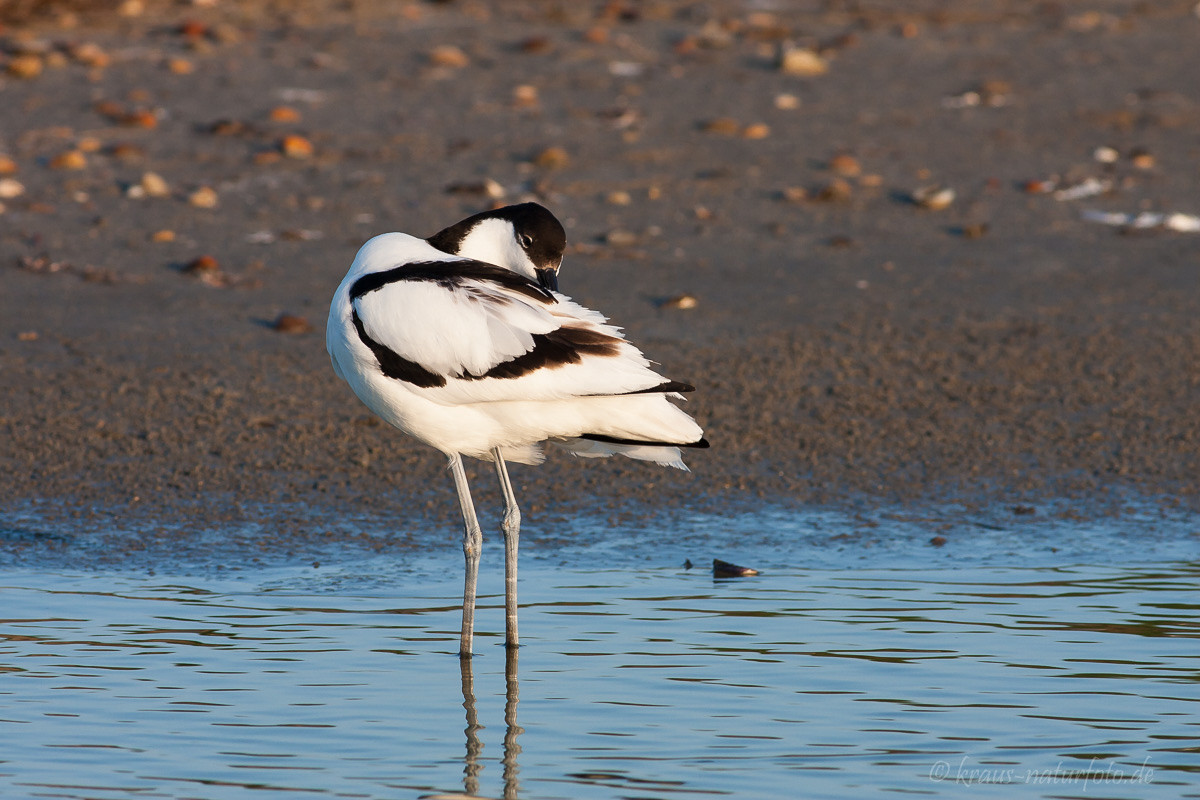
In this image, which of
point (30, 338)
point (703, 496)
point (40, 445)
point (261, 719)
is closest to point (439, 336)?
point (261, 719)

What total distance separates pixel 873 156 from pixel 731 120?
93 cm

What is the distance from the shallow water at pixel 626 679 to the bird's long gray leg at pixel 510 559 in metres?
0.08

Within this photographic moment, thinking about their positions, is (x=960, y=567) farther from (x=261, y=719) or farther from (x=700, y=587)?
(x=261, y=719)

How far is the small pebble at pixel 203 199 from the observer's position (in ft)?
29.2

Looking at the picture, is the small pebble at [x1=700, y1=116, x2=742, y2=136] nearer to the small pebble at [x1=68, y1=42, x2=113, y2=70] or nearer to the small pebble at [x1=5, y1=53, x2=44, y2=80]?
the small pebble at [x1=68, y1=42, x2=113, y2=70]

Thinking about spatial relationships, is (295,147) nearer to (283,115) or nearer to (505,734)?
(283,115)

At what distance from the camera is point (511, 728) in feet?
14.2

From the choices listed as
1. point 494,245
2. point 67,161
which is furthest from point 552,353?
point 67,161

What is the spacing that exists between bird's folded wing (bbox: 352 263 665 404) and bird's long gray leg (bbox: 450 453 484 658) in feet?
1.25

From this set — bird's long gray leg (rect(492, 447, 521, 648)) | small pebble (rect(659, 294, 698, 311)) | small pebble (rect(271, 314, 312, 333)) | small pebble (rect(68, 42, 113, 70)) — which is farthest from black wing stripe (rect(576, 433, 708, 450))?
small pebble (rect(68, 42, 113, 70))

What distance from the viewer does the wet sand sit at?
6.50m

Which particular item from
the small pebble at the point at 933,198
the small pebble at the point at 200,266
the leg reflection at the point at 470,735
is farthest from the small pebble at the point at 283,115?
the leg reflection at the point at 470,735

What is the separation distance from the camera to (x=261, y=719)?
427 centimetres

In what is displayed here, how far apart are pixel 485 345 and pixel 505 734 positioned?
1.05m
